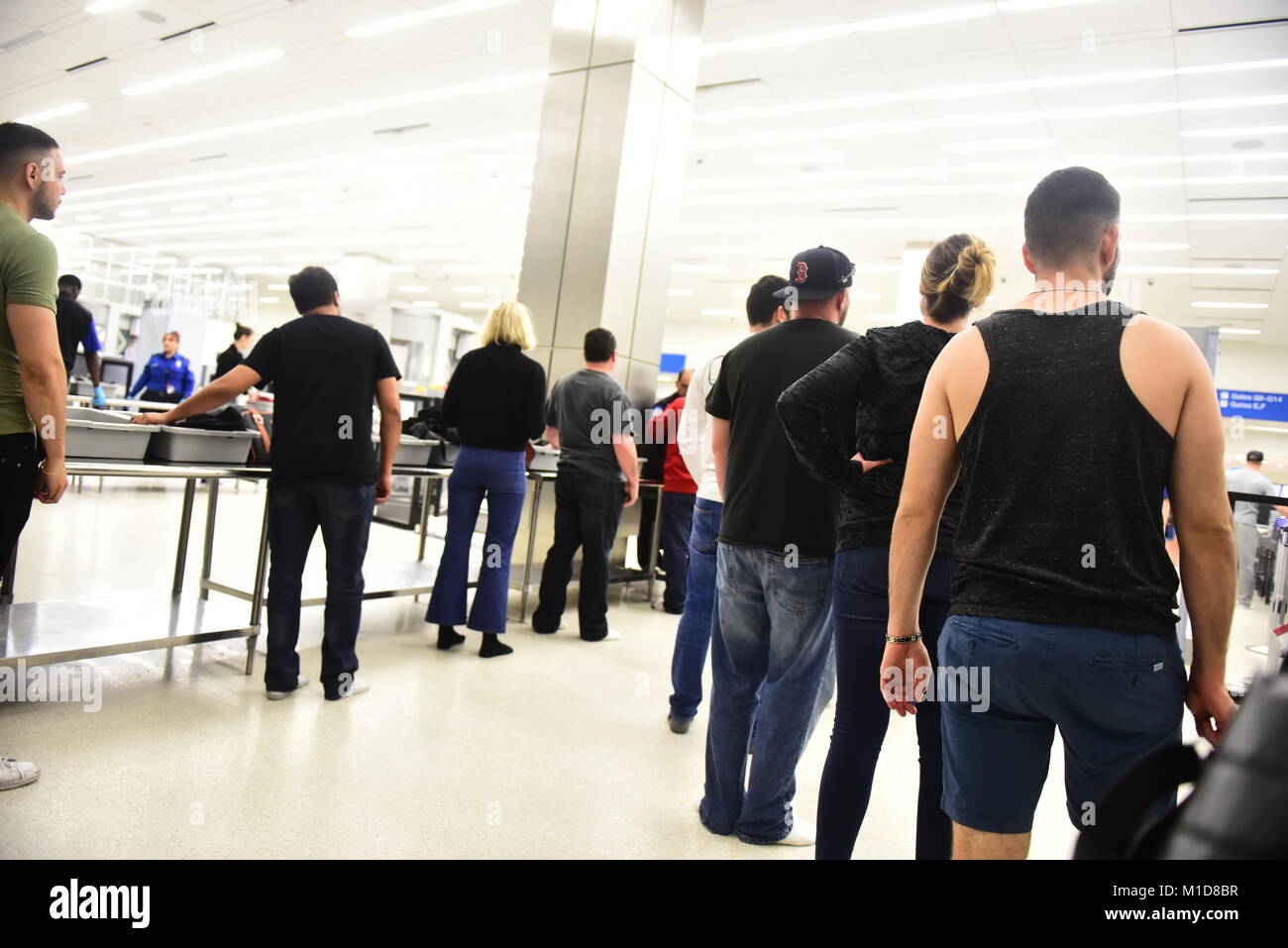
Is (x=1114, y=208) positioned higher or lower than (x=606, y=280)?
lower

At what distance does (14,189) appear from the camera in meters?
2.04

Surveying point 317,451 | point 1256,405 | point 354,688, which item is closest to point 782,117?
point 317,451

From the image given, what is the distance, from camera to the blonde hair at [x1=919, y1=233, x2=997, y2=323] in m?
1.70

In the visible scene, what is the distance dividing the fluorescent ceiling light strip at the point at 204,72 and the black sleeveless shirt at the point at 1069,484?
8400 millimetres

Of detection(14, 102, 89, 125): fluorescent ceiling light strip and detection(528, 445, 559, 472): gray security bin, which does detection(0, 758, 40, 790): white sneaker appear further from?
detection(14, 102, 89, 125): fluorescent ceiling light strip

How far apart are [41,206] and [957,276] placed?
2.27 meters

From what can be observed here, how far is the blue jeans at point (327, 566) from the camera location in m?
2.91

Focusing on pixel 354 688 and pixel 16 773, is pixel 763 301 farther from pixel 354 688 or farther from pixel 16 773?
pixel 16 773

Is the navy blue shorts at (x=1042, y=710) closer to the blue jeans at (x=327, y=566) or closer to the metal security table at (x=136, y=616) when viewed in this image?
the blue jeans at (x=327, y=566)

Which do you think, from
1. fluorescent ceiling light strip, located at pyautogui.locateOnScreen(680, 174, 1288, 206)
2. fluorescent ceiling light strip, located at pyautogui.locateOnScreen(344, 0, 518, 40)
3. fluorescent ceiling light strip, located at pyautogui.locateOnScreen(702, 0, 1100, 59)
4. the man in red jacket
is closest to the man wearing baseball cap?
the man in red jacket
